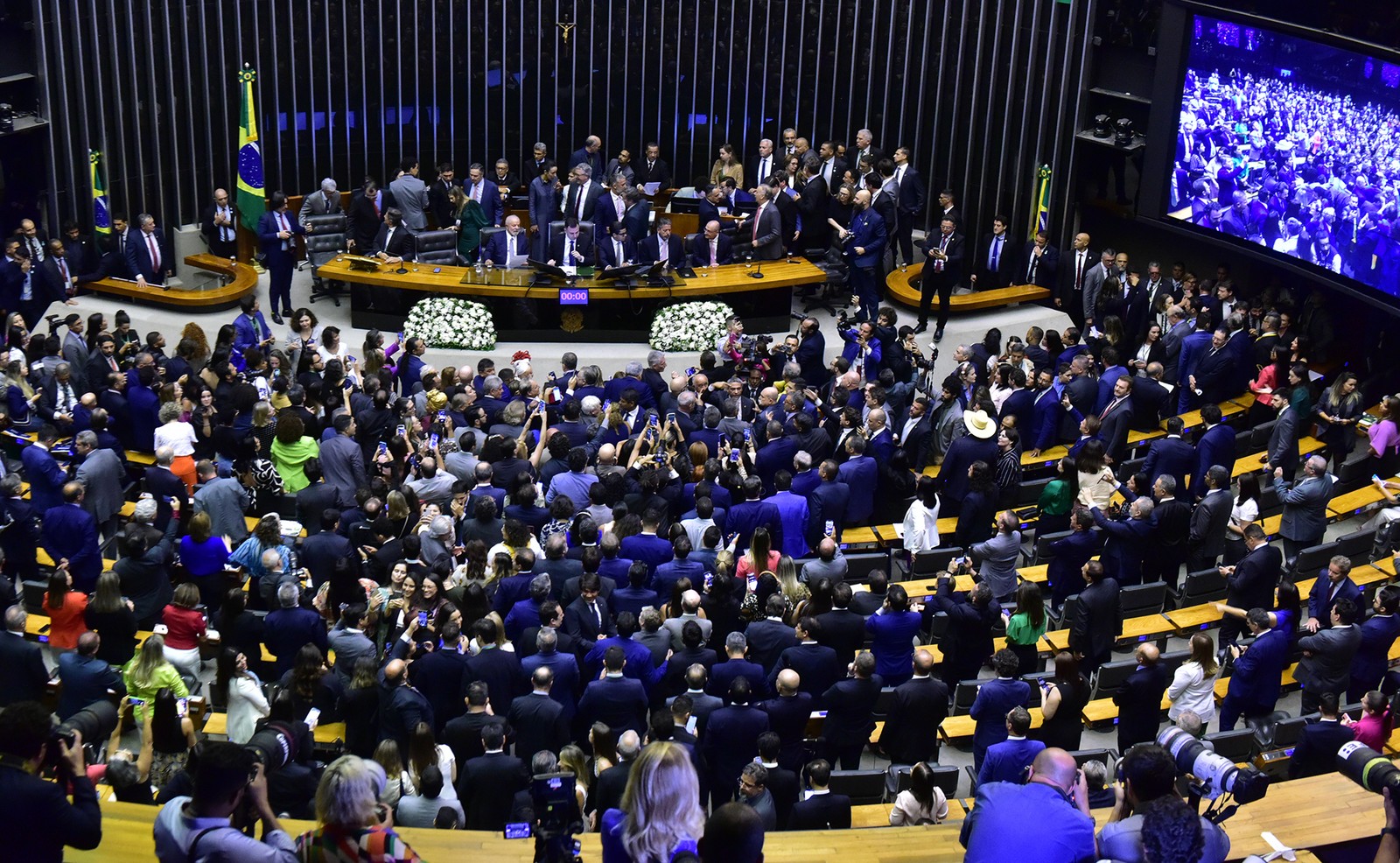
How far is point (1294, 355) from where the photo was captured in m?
15.1

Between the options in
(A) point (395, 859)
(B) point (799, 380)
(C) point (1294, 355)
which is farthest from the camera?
(C) point (1294, 355)

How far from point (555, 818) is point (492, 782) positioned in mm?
1731

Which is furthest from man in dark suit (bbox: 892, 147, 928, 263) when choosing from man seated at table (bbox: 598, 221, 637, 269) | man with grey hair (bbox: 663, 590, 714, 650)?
man with grey hair (bbox: 663, 590, 714, 650)

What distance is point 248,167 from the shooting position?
18594mm

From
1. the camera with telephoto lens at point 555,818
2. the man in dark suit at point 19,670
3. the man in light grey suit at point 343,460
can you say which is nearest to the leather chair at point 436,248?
the man in light grey suit at point 343,460

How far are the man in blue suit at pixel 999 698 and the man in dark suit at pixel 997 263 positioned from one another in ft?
34.8

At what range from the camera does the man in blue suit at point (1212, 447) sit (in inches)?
499

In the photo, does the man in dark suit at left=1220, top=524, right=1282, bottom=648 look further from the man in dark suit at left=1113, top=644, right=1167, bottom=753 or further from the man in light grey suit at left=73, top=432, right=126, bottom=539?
the man in light grey suit at left=73, top=432, right=126, bottom=539

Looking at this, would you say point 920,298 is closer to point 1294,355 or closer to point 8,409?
point 1294,355

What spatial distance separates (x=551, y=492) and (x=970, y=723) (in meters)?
3.48

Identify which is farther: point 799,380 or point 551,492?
point 799,380

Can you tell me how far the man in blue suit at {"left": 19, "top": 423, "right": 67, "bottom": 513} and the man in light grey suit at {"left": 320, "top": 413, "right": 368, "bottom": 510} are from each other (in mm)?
1888

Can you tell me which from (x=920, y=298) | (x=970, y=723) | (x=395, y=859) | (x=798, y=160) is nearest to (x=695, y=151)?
(x=798, y=160)

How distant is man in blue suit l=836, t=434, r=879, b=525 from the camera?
12.2 meters
